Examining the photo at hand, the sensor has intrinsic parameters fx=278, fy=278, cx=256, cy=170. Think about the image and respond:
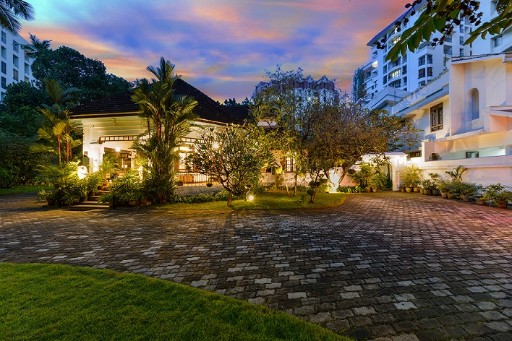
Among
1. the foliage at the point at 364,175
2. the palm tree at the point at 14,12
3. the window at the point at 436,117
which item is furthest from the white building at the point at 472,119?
the palm tree at the point at 14,12

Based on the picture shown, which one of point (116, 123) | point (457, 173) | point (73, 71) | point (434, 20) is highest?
point (73, 71)

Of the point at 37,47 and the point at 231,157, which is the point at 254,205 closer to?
the point at 231,157

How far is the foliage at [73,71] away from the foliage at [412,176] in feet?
104

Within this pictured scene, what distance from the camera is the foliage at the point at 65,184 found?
13.2m

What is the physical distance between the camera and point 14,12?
1252 centimetres

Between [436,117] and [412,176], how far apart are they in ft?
19.8

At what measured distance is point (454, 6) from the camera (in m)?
1.78

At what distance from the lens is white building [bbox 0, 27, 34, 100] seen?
1852 inches

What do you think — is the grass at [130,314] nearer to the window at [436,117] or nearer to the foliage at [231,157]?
the foliage at [231,157]

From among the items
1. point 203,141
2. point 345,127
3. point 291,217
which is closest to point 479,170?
point 345,127

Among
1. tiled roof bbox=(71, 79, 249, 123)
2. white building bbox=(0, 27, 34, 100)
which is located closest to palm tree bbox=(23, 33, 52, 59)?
white building bbox=(0, 27, 34, 100)

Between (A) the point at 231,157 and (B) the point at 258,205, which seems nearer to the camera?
(A) the point at 231,157

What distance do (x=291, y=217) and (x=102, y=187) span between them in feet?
35.9

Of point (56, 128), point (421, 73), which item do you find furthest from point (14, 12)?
point (421, 73)
